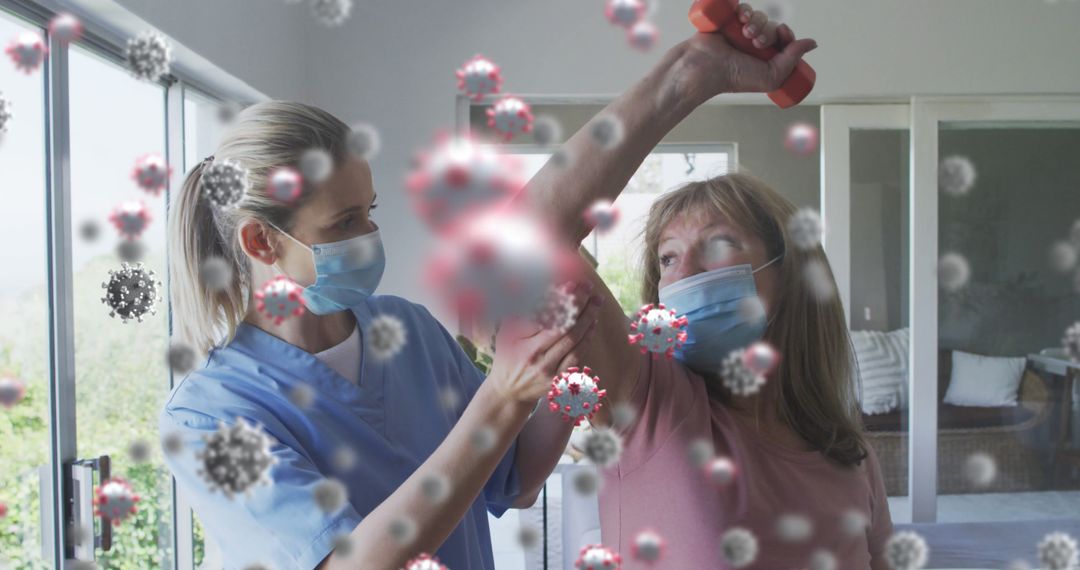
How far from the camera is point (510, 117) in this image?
1.08 ft

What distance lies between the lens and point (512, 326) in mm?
313

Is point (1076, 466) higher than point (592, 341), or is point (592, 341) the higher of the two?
point (592, 341)

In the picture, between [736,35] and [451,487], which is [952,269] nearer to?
[736,35]

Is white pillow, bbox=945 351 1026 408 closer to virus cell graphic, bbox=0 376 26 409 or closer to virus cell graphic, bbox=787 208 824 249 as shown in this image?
virus cell graphic, bbox=787 208 824 249

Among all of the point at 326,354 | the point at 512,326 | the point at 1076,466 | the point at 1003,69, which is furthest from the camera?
the point at 1003,69

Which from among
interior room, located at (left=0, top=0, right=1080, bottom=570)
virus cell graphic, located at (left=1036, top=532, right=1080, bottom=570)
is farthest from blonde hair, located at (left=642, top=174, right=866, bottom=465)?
virus cell graphic, located at (left=1036, top=532, right=1080, bottom=570)

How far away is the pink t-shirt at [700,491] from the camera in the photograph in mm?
454

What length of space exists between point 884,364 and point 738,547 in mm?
861

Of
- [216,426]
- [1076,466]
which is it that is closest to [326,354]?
[216,426]

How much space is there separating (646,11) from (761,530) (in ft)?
0.98

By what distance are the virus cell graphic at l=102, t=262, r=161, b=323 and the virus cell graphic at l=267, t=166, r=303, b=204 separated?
0.08 metres

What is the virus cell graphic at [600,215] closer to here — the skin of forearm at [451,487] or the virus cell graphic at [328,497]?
the skin of forearm at [451,487]

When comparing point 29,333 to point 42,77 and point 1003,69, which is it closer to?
point 42,77

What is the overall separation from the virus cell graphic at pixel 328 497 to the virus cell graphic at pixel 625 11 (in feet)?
0.87
